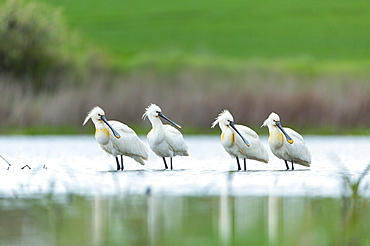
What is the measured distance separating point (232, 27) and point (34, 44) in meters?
22.1

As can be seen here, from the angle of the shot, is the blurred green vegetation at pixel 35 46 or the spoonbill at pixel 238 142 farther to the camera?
the blurred green vegetation at pixel 35 46

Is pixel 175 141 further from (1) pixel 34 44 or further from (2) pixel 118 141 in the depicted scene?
(1) pixel 34 44

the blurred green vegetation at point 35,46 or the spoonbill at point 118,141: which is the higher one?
the blurred green vegetation at point 35,46

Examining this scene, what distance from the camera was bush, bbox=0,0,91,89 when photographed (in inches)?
1030

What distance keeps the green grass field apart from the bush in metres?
14.5

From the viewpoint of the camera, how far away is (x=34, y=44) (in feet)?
88.0

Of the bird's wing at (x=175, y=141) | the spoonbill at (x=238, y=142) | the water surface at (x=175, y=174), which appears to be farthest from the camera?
the bird's wing at (x=175, y=141)

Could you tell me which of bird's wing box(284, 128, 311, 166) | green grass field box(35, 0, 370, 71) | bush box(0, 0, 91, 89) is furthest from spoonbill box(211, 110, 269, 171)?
green grass field box(35, 0, 370, 71)

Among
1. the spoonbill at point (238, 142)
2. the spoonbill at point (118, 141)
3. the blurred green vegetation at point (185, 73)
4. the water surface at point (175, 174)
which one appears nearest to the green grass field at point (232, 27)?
the blurred green vegetation at point (185, 73)

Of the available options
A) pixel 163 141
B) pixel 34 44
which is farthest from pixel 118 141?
pixel 34 44

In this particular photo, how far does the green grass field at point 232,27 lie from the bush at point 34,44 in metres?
14.5

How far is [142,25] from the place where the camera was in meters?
47.7

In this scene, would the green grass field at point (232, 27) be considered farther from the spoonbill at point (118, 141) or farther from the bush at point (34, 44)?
the spoonbill at point (118, 141)

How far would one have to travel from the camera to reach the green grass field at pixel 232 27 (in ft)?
144
